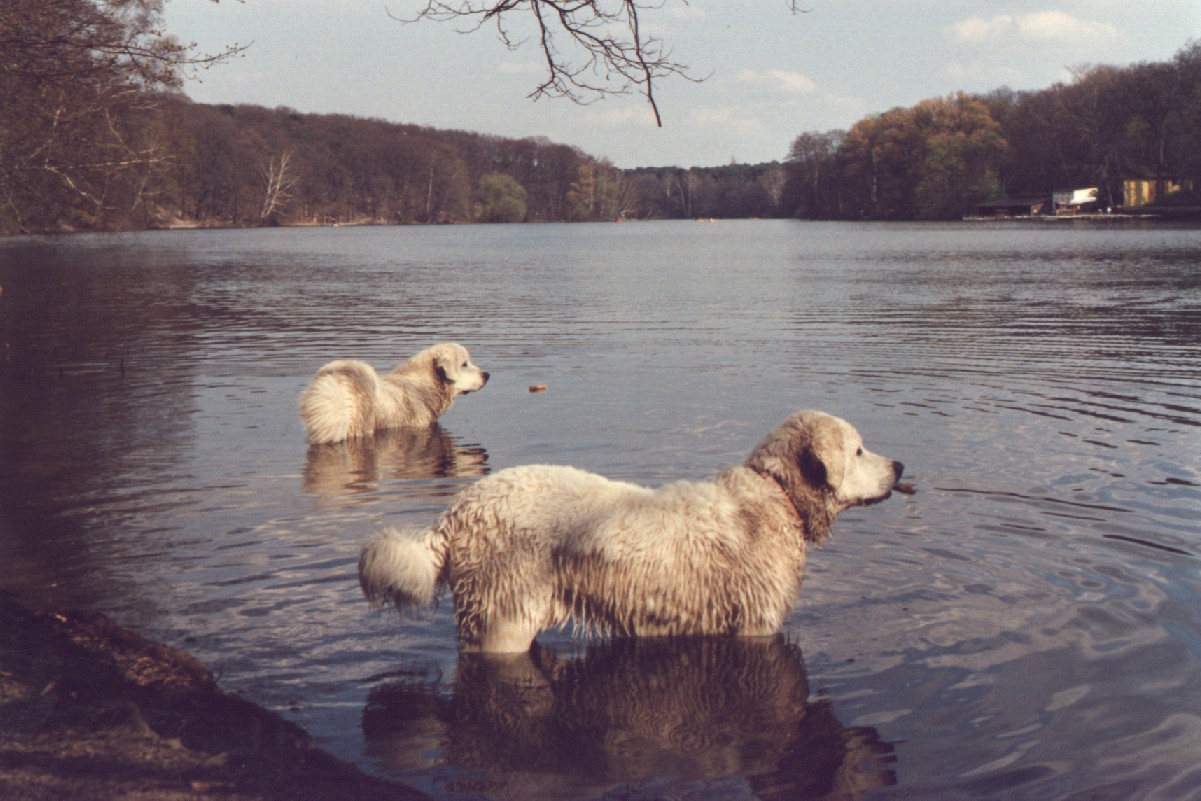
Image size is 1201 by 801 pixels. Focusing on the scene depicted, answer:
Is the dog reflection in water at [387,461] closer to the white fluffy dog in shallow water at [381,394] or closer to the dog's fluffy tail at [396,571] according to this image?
the white fluffy dog in shallow water at [381,394]

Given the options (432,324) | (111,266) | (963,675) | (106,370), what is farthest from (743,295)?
(111,266)

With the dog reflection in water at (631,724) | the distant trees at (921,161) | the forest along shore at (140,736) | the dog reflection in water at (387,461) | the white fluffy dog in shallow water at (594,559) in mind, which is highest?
the distant trees at (921,161)

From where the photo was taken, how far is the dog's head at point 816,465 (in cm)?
685

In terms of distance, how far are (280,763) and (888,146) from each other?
17365 centimetres

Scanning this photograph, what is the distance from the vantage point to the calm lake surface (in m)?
5.60

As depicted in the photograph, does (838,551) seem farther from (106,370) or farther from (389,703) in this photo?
(106,370)

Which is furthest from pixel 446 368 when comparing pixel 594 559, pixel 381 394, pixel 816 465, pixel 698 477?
pixel 594 559

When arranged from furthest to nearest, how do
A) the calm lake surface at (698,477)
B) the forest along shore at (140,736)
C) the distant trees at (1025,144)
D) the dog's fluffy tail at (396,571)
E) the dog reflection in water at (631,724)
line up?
1. the distant trees at (1025,144)
2. the dog's fluffy tail at (396,571)
3. the calm lake surface at (698,477)
4. the dog reflection in water at (631,724)
5. the forest along shore at (140,736)

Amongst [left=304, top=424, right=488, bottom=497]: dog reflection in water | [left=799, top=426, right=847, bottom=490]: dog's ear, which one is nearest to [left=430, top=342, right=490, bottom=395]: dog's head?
[left=304, top=424, right=488, bottom=497]: dog reflection in water

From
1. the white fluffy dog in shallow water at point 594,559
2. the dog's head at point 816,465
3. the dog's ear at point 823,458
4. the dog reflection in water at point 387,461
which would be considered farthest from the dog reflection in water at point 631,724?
the dog reflection in water at point 387,461

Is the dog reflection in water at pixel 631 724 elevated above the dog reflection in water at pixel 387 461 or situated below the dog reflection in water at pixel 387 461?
below

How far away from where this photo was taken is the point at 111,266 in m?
55.2

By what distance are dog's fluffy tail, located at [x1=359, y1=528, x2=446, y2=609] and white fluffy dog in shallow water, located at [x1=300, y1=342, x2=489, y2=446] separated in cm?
715

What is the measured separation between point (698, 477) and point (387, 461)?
3740 millimetres
